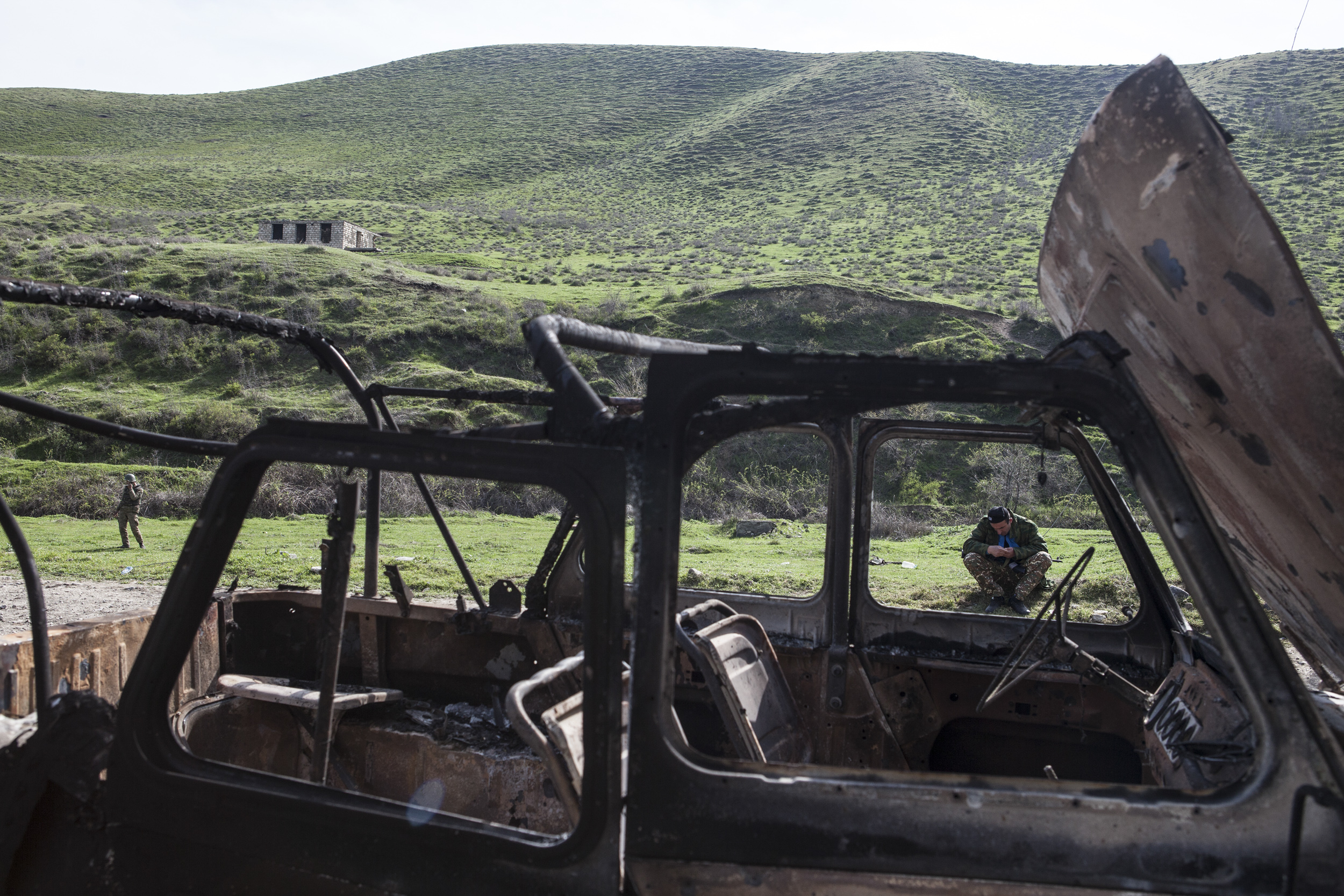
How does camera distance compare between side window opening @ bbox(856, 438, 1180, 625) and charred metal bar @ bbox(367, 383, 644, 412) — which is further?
side window opening @ bbox(856, 438, 1180, 625)

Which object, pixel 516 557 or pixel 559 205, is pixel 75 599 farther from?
pixel 559 205

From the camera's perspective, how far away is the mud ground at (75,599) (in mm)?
8930

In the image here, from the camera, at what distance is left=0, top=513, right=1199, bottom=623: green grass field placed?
31.4ft

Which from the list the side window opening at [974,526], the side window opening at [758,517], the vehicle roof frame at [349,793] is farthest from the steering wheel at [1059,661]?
the side window opening at [758,517]

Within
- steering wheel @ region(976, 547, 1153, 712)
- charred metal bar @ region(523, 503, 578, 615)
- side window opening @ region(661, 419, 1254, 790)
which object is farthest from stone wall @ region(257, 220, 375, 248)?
steering wheel @ region(976, 547, 1153, 712)

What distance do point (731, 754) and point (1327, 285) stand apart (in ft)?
105

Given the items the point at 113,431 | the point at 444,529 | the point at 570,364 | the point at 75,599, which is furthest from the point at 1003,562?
the point at 75,599

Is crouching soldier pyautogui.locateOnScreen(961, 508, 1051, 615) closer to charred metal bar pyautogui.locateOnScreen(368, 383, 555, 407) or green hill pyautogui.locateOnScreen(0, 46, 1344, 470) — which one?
charred metal bar pyautogui.locateOnScreen(368, 383, 555, 407)

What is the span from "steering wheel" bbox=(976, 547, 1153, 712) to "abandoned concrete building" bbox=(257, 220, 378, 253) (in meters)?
44.1

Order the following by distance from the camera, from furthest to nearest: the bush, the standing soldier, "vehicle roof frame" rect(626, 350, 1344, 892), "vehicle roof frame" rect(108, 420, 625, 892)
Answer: the bush < the standing soldier < "vehicle roof frame" rect(108, 420, 625, 892) < "vehicle roof frame" rect(626, 350, 1344, 892)

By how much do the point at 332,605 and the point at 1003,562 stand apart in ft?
21.2

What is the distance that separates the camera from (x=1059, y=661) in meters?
3.33

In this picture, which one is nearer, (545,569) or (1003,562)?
(545,569)

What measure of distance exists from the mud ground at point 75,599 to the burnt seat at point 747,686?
733cm
